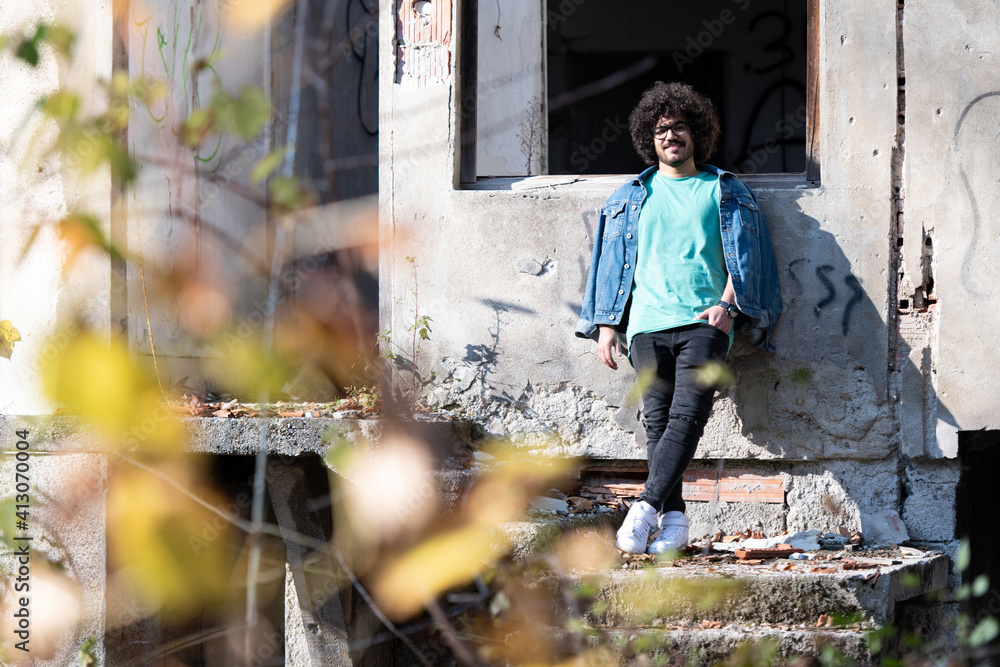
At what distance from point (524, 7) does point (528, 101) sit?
1.42ft

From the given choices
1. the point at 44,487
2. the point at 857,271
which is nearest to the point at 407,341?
the point at 44,487

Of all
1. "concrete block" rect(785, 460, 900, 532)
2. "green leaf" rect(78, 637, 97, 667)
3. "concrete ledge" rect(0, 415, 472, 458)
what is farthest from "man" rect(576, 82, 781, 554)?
"green leaf" rect(78, 637, 97, 667)

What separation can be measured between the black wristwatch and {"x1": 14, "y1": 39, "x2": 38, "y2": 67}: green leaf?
2.71 metres

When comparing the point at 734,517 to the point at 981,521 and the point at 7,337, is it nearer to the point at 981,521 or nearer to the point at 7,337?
the point at 981,521

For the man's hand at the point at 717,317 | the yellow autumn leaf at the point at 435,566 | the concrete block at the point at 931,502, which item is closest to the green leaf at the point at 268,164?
the yellow autumn leaf at the point at 435,566

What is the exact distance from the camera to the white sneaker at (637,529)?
3.27 metres

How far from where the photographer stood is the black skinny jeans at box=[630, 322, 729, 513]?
10.9 ft

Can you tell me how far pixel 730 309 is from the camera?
349cm

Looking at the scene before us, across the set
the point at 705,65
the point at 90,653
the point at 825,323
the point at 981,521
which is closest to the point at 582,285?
the point at 825,323

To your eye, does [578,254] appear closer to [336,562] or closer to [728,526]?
[728,526]

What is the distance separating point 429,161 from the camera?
13.7 ft

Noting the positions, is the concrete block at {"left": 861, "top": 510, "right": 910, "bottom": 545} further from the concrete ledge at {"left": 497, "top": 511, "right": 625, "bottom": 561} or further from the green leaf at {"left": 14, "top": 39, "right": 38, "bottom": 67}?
the green leaf at {"left": 14, "top": 39, "right": 38, "bottom": 67}

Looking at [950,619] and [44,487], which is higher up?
[44,487]

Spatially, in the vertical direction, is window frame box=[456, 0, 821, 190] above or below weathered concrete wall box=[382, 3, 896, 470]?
above
